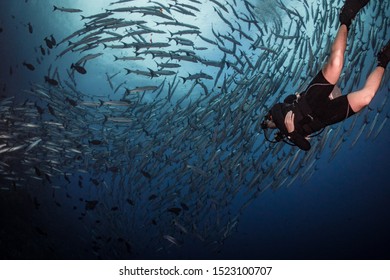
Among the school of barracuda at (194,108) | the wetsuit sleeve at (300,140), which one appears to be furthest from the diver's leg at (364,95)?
the school of barracuda at (194,108)

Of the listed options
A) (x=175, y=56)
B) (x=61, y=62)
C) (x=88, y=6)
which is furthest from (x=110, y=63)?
(x=175, y=56)

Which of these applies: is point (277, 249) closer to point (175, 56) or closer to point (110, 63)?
point (110, 63)

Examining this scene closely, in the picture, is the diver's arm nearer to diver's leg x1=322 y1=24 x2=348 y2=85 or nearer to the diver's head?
the diver's head

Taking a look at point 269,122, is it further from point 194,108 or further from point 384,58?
point 194,108

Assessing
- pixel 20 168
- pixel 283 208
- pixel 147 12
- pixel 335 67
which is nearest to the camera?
pixel 335 67

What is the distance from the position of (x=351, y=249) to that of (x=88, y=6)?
208ft

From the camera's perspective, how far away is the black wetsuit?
392 cm

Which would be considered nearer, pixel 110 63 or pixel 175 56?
pixel 175 56

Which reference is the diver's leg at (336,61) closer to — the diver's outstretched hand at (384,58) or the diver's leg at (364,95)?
the diver's leg at (364,95)

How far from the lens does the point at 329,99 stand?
13.2ft

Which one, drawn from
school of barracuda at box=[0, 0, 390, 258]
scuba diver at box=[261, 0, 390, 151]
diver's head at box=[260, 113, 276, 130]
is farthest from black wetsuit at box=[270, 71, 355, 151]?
school of barracuda at box=[0, 0, 390, 258]

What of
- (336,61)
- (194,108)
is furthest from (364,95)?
(194,108)

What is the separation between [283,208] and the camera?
67375 millimetres

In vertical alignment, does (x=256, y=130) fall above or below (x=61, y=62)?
below
